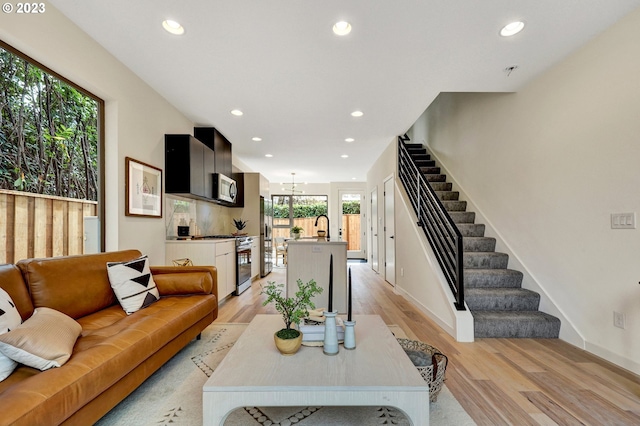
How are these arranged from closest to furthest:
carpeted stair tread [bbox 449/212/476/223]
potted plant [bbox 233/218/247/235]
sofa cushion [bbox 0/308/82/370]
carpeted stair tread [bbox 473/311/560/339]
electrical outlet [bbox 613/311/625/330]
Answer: sofa cushion [bbox 0/308/82/370] → electrical outlet [bbox 613/311/625/330] → carpeted stair tread [bbox 473/311/560/339] → carpeted stair tread [bbox 449/212/476/223] → potted plant [bbox 233/218/247/235]

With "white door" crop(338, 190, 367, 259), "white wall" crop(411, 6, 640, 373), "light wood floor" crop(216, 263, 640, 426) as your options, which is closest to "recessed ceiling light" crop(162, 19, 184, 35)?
"light wood floor" crop(216, 263, 640, 426)

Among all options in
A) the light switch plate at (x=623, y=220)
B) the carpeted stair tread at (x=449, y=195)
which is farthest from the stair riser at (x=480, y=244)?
the light switch plate at (x=623, y=220)

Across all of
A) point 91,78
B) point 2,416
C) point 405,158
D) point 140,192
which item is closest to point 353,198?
point 405,158

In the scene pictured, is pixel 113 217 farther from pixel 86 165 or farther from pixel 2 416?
pixel 2 416

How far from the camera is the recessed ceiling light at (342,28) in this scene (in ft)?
7.33

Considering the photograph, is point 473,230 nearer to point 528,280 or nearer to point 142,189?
point 528,280

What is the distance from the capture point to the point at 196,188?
3910 mm

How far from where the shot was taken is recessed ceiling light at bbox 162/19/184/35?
2.21 metres

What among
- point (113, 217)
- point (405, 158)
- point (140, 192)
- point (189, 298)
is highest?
point (405, 158)

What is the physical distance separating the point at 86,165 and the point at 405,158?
411 cm

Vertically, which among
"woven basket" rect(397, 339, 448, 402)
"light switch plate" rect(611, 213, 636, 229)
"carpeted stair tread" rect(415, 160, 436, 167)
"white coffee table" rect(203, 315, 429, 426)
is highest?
"carpeted stair tread" rect(415, 160, 436, 167)

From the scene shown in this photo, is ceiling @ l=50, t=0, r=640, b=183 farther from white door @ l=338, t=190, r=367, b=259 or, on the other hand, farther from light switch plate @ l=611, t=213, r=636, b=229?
white door @ l=338, t=190, r=367, b=259

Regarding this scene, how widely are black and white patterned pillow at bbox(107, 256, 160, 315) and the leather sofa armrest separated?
14 cm

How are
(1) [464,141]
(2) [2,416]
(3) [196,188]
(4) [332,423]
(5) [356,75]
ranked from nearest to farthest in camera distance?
(2) [2,416] → (4) [332,423] → (5) [356,75] → (3) [196,188] → (1) [464,141]
